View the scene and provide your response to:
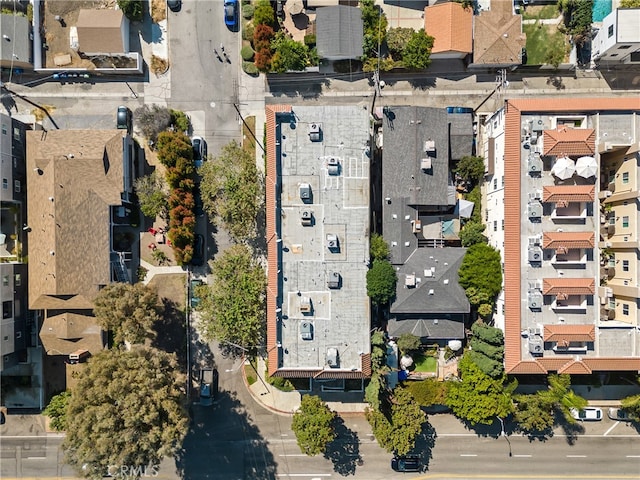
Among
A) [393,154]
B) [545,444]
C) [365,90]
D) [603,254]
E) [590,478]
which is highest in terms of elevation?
[365,90]

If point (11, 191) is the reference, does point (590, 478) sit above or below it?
below

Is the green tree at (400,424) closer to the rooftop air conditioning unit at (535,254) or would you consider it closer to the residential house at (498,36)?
the rooftop air conditioning unit at (535,254)

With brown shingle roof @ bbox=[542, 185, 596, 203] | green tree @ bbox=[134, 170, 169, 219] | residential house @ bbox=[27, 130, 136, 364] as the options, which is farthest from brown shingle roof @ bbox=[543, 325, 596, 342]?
residential house @ bbox=[27, 130, 136, 364]

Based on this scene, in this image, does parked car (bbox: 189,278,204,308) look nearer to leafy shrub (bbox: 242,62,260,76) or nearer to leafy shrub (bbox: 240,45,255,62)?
leafy shrub (bbox: 242,62,260,76)

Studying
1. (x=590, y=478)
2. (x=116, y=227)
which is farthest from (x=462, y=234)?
(x=116, y=227)

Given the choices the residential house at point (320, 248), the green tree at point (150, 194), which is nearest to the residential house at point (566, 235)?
the residential house at point (320, 248)

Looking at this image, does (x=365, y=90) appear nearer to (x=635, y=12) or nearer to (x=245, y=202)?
(x=245, y=202)
